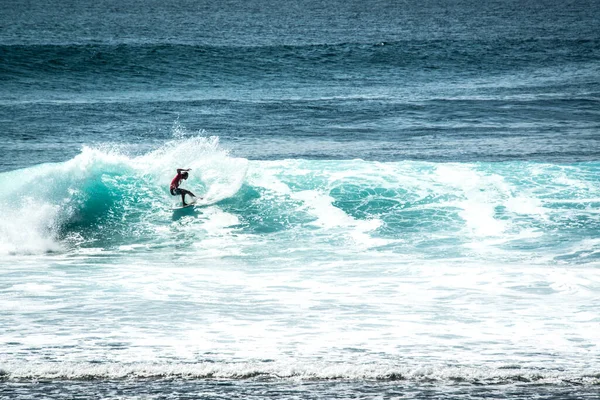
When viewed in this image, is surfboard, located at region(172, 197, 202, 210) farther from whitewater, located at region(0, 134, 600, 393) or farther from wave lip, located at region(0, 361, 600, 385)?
wave lip, located at region(0, 361, 600, 385)

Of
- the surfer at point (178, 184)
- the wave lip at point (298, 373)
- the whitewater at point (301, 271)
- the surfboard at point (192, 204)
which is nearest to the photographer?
the wave lip at point (298, 373)

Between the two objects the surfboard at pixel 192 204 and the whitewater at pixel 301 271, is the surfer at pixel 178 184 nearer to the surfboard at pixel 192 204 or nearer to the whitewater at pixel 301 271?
the surfboard at pixel 192 204

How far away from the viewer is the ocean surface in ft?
26.6

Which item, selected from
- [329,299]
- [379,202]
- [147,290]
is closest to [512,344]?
[329,299]

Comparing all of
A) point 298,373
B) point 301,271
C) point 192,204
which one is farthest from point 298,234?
point 298,373

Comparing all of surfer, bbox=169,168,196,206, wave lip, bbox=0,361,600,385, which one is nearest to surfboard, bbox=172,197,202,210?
surfer, bbox=169,168,196,206

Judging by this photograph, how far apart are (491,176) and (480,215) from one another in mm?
2677

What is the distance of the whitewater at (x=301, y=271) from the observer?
8.29 m

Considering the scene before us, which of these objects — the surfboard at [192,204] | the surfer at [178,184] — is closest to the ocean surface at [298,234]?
the surfboard at [192,204]

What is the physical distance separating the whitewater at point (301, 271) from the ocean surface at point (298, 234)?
0.05m

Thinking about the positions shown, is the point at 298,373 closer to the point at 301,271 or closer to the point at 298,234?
the point at 301,271

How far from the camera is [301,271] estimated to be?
1222 cm

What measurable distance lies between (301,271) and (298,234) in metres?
2.53

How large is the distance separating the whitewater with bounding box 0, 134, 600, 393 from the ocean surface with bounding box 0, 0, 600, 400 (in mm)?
46
